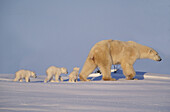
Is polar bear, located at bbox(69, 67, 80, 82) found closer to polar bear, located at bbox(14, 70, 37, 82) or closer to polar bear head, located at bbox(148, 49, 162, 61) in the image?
polar bear, located at bbox(14, 70, 37, 82)

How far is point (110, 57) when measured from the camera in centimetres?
1216

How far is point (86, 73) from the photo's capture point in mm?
12906

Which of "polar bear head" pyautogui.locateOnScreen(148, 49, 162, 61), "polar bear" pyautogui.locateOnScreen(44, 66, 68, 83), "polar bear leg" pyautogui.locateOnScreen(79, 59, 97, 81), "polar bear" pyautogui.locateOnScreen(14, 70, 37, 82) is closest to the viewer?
"polar bear" pyautogui.locateOnScreen(14, 70, 37, 82)

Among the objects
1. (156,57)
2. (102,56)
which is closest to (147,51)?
(156,57)

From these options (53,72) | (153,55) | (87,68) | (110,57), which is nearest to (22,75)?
(53,72)

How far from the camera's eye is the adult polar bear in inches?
472

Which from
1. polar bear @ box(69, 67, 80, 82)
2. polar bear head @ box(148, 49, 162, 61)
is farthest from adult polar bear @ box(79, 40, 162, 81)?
polar bear head @ box(148, 49, 162, 61)

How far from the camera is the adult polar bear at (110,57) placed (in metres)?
12.0

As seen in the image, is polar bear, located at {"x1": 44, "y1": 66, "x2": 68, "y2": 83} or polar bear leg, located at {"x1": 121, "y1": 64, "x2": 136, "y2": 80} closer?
polar bear, located at {"x1": 44, "y1": 66, "x2": 68, "y2": 83}

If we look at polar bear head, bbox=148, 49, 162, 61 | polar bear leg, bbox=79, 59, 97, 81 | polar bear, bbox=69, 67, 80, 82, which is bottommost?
polar bear, bbox=69, 67, 80, 82

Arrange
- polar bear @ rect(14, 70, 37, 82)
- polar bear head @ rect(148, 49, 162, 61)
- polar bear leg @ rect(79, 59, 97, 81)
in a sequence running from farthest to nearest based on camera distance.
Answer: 1. polar bear head @ rect(148, 49, 162, 61)
2. polar bear leg @ rect(79, 59, 97, 81)
3. polar bear @ rect(14, 70, 37, 82)

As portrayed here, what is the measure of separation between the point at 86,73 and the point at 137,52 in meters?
2.95

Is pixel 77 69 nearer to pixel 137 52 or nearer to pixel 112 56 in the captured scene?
pixel 112 56

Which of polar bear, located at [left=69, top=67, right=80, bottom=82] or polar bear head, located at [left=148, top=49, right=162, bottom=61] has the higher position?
polar bear head, located at [left=148, top=49, right=162, bottom=61]
